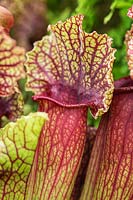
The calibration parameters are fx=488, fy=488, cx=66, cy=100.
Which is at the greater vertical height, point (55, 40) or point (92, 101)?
point (55, 40)

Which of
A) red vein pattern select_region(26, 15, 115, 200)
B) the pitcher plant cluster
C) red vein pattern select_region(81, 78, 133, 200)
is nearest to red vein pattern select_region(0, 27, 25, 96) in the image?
the pitcher plant cluster

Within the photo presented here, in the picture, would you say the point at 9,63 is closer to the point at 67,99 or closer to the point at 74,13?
the point at 67,99

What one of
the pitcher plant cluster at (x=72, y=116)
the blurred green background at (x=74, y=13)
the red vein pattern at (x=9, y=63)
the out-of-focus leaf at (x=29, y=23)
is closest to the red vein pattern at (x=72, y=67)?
the pitcher plant cluster at (x=72, y=116)

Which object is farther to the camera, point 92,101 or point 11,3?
point 11,3

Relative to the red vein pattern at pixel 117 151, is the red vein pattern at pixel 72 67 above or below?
above

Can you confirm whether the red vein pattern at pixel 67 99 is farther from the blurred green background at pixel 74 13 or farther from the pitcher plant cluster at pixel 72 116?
the blurred green background at pixel 74 13

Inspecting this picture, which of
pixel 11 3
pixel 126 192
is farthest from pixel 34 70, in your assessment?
pixel 11 3

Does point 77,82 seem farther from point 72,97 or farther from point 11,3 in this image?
point 11,3
